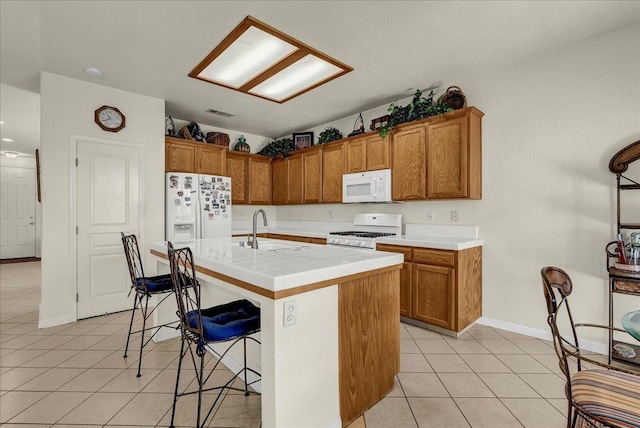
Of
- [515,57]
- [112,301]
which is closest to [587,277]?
[515,57]

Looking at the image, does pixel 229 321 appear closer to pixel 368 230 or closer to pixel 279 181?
pixel 368 230

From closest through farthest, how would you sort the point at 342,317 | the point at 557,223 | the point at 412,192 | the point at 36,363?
the point at 342,317 → the point at 36,363 → the point at 557,223 → the point at 412,192

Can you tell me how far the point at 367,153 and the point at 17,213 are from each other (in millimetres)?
8772

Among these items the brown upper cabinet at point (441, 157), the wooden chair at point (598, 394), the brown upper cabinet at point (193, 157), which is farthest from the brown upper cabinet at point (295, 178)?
the wooden chair at point (598, 394)

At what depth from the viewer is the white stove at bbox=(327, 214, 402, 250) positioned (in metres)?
3.70

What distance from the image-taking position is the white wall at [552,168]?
8.36 ft

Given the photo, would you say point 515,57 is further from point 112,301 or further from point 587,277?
point 112,301

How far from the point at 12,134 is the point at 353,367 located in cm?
765

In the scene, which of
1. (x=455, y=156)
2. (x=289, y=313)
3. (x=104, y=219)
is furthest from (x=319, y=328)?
(x=104, y=219)

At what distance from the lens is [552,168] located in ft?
9.32

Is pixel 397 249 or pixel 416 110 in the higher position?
pixel 416 110

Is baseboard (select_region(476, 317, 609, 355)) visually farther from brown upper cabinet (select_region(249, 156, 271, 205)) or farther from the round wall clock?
the round wall clock

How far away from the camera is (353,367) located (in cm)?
170

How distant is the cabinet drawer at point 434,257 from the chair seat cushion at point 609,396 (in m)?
1.65
